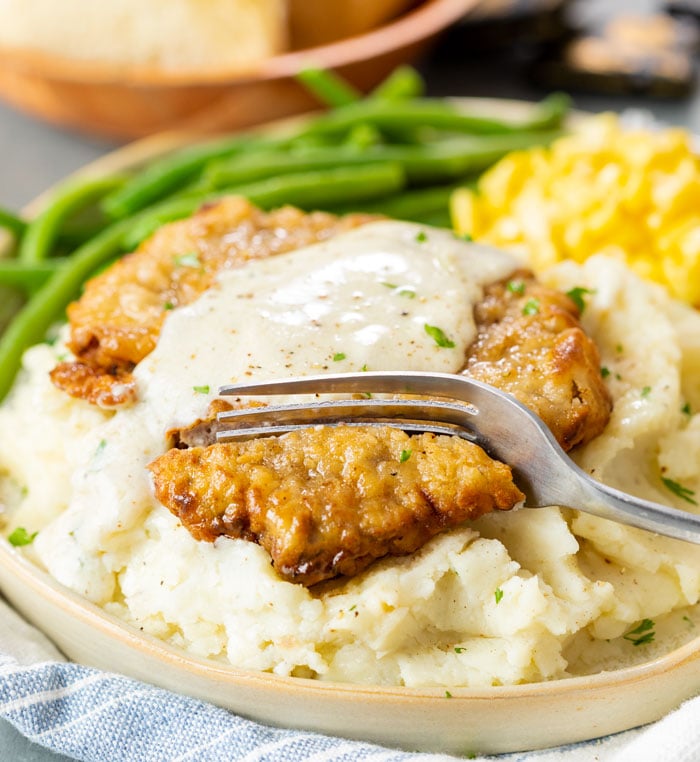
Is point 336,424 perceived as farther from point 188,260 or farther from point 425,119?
point 425,119

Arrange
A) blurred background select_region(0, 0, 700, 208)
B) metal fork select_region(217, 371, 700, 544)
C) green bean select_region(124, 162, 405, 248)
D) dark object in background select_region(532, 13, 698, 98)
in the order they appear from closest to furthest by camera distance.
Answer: metal fork select_region(217, 371, 700, 544), green bean select_region(124, 162, 405, 248), blurred background select_region(0, 0, 700, 208), dark object in background select_region(532, 13, 698, 98)

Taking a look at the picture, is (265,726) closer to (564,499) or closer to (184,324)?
(564,499)

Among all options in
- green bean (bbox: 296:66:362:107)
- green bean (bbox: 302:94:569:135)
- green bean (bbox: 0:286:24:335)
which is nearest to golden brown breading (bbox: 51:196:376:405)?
green bean (bbox: 0:286:24:335)

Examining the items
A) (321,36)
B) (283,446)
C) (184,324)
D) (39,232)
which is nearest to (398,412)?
(283,446)

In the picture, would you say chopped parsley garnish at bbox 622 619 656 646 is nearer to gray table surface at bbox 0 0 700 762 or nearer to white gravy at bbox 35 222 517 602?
white gravy at bbox 35 222 517 602

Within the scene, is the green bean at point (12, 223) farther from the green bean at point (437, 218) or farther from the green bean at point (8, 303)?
the green bean at point (437, 218)

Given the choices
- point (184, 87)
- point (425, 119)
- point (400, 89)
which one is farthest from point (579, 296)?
point (184, 87)
